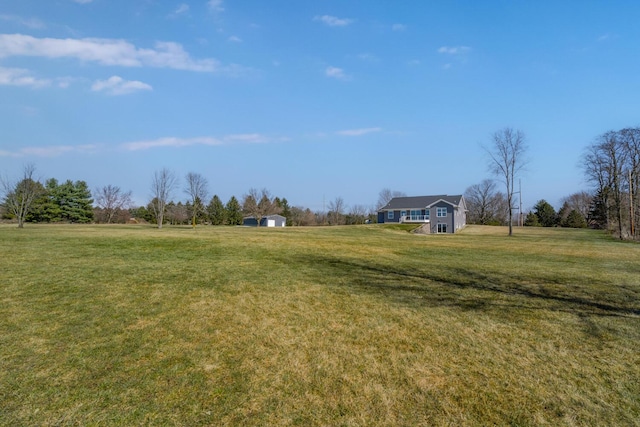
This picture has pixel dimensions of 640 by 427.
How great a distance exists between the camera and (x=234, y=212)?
72188 mm

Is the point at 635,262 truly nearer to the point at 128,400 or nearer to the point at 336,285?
the point at 336,285

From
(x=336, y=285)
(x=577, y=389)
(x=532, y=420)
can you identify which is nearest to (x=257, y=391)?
(x=532, y=420)

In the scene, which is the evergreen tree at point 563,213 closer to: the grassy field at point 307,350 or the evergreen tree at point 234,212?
the grassy field at point 307,350

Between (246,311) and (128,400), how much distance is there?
2626 millimetres

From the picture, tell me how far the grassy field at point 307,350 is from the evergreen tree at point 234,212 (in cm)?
6465

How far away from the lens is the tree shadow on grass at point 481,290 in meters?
6.21

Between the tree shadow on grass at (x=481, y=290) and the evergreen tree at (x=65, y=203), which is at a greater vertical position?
the evergreen tree at (x=65, y=203)

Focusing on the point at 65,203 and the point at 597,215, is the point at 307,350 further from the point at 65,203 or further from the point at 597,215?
the point at 597,215

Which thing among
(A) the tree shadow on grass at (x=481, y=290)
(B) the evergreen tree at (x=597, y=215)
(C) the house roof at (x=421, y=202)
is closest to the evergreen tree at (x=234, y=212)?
(C) the house roof at (x=421, y=202)

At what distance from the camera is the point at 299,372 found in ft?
11.8

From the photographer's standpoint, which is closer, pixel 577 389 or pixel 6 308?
pixel 577 389

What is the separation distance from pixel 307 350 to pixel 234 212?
70.9 m

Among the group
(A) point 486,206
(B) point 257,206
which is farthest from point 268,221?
(A) point 486,206

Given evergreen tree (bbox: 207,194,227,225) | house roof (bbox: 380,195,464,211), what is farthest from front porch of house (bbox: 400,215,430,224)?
evergreen tree (bbox: 207,194,227,225)
